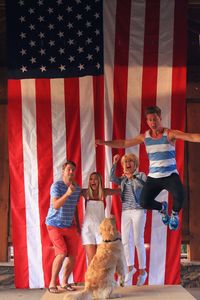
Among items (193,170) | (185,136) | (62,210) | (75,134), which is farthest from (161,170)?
(193,170)

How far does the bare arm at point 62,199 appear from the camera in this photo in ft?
20.4

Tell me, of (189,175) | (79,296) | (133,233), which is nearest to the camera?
(79,296)

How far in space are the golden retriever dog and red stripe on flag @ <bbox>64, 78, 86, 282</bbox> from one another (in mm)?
1610

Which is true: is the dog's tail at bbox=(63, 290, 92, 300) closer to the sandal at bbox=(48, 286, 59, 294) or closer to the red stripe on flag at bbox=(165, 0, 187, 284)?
the sandal at bbox=(48, 286, 59, 294)

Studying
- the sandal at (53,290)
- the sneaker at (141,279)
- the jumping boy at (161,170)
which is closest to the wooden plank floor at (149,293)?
the sandal at (53,290)

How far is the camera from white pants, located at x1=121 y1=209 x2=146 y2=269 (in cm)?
675

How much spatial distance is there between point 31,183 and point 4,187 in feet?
4.50

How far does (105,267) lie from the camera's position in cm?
565

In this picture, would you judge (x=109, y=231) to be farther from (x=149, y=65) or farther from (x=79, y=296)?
(x=149, y=65)

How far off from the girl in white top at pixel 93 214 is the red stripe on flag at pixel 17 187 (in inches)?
38.8

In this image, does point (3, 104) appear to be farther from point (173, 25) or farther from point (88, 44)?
point (173, 25)

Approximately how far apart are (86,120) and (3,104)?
5.93 ft

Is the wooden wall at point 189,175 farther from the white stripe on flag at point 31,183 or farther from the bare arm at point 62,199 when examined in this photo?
the bare arm at point 62,199

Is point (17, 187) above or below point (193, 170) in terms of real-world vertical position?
below
